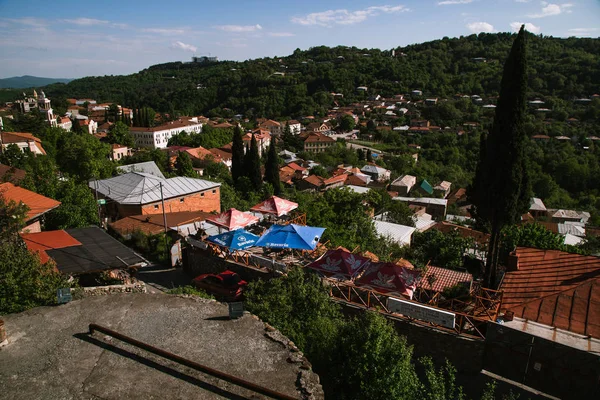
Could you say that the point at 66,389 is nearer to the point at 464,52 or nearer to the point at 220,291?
the point at 220,291

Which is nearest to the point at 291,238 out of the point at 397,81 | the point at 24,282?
the point at 24,282

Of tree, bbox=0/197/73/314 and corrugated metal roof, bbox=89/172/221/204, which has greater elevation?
tree, bbox=0/197/73/314

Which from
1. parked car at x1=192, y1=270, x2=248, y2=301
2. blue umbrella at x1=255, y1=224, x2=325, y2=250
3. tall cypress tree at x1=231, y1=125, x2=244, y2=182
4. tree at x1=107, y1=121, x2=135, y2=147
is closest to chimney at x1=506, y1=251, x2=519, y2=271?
blue umbrella at x1=255, y1=224, x2=325, y2=250

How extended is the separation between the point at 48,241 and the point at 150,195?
10.6 m

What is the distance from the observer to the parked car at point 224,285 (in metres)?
12.6

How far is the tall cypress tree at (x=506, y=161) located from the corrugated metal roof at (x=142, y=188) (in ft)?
56.9

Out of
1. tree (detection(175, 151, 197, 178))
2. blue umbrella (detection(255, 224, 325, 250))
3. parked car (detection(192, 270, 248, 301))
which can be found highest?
blue umbrella (detection(255, 224, 325, 250))

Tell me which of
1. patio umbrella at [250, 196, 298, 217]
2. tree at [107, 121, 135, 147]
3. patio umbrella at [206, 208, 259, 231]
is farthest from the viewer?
tree at [107, 121, 135, 147]

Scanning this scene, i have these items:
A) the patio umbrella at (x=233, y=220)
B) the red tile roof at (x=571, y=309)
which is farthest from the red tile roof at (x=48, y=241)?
the red tile roof at (x=571, y=309)

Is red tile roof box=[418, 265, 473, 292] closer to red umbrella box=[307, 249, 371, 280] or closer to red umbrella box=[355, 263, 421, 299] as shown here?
red umbrella box=[355, 263, 421, 299]

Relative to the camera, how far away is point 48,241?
12961 millimetres

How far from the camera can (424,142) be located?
84.0 metres

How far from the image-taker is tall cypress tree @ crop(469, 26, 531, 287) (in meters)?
13.3

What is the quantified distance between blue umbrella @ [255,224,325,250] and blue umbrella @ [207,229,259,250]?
1.29 feet
